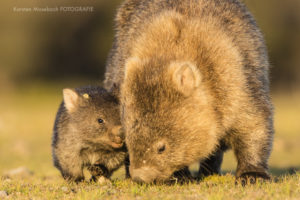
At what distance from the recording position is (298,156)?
14.4 meters

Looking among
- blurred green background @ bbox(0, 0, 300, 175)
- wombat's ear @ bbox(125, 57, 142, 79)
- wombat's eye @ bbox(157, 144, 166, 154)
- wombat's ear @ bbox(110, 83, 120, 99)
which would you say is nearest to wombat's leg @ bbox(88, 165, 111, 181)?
wombat's ear @ bbox(110, 83, 120, 99)

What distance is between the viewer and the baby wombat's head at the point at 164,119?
22.0ft

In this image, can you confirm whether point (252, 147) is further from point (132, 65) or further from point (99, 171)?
point (99, 171)

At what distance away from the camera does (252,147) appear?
7730 millimetres

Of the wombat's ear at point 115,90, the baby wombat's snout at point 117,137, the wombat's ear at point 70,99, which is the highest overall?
the wombat's ear at point 115,90

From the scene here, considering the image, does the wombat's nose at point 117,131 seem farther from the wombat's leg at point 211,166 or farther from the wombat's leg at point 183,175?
the wombat's leg at point 211,166

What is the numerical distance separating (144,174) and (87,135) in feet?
6.10

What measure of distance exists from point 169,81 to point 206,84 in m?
0.58

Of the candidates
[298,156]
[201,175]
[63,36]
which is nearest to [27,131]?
[298,156]

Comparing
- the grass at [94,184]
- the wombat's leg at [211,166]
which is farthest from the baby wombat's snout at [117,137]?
the wombat's leg at [211,166]

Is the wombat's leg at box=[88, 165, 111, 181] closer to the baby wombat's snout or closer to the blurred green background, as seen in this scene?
the baby wombat's snout

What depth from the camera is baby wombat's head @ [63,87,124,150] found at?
8.09m

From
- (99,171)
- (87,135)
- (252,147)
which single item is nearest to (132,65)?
(87,135)

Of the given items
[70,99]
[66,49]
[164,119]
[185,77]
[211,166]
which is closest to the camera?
[164,119]
